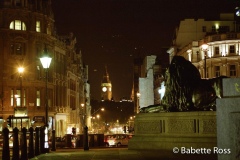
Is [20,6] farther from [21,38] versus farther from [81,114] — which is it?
[81,114]

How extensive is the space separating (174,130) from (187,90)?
63.0 inches

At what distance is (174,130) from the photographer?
17906 mm

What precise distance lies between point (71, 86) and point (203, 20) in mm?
27772

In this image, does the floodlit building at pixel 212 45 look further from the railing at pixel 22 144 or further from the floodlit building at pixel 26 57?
the railing at pixel 22 144

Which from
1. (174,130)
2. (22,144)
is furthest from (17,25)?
(174,130)

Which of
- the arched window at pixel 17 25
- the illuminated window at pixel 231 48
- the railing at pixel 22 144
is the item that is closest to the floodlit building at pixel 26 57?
the arched window at pixel 17 25

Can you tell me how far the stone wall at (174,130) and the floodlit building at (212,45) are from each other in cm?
4439

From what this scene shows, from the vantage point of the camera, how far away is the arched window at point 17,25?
217ft

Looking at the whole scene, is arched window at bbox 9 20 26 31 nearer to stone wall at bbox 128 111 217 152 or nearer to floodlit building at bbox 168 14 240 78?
floodlit building at bbox 168 14 240 78

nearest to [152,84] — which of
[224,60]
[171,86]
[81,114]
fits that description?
[81,114]

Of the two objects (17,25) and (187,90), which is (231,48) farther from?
(187,90)

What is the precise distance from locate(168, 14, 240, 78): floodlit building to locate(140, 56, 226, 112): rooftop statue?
144 ft

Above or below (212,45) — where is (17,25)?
above

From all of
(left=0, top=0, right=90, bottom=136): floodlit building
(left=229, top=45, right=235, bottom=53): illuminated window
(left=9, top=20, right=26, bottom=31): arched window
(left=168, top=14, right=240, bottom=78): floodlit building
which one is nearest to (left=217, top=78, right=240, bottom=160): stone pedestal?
(left=0, top=0, right=90, bottom=136): floodlit building
